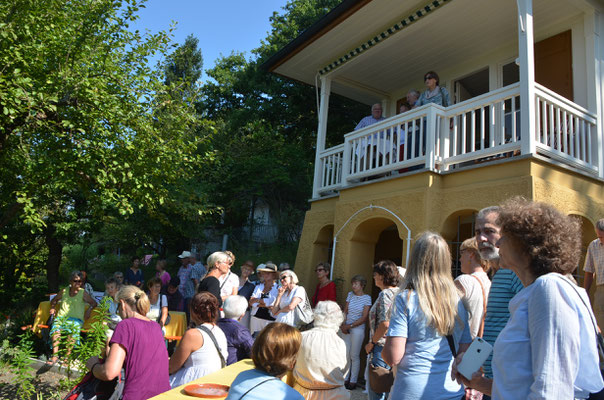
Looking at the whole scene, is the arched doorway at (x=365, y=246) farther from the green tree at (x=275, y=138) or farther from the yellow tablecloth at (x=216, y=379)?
the green tree at (x=275, y=138)

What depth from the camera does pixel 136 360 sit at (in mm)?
3102

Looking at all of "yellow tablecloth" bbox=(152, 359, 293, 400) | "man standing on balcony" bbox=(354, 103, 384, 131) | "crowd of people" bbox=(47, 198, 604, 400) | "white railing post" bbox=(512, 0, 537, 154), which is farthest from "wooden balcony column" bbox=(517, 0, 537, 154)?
"yellow tablecloth" bbox=(152, 359, 293, 400)

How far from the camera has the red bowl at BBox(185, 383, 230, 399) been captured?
8.73ft

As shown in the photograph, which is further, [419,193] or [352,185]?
[352,185]

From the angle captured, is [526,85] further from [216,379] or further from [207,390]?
[207,390]

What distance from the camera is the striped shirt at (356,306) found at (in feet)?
20.7

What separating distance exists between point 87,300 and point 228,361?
16.3ft

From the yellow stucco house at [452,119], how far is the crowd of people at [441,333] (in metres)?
2.00

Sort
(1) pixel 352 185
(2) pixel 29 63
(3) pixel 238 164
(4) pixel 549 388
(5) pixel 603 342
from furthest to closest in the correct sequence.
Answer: (3) pixel 238 164 → (1) pixel 352 185 → (2) pixel 29 63 → (5) pixel 603 342 → (4) pixel 549 388

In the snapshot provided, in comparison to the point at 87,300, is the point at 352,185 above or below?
above

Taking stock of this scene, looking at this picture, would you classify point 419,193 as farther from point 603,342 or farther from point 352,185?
point 603,342

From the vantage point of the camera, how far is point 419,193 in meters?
6.77

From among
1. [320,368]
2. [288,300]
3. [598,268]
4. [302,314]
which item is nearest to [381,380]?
[320,368]

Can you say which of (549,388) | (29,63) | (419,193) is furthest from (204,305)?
(29,63)
